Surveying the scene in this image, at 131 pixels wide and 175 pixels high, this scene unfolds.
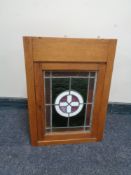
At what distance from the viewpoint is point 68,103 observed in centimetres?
101

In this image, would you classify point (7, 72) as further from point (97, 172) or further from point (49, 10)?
point (97, 172)

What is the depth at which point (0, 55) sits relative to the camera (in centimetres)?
131

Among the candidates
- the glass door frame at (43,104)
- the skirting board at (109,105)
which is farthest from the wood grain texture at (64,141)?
the skirting board at (109,105)

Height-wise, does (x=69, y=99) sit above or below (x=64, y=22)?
below

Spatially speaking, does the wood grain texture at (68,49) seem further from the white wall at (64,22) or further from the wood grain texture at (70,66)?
the white wall at (64,22)

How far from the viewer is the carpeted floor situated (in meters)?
0.92

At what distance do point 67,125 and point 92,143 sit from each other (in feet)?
0.65

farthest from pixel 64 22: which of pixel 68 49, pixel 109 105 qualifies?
pixel 109 105

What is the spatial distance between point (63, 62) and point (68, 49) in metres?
0.07

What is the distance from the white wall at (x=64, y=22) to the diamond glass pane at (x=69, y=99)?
0.41 meters

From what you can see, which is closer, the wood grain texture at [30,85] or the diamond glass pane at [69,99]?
the wood grain texture at [30,85]

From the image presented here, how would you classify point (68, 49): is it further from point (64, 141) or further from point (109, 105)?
point (109, 105)

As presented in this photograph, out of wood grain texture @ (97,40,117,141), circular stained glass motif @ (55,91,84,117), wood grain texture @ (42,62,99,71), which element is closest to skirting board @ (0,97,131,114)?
wood grain texture @ (97,40,117,141)

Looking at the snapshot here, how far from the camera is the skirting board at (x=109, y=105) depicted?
56.9 inches
